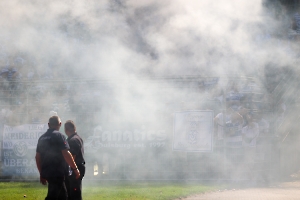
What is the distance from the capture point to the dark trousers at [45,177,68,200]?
7457 millimetres

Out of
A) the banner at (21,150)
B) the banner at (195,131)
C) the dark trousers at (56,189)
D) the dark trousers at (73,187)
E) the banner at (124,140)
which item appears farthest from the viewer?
the banner at (21,150)

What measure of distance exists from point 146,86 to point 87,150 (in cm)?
245

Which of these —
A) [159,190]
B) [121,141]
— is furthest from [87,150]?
[159,190]

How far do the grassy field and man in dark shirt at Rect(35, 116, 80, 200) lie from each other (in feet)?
9.24

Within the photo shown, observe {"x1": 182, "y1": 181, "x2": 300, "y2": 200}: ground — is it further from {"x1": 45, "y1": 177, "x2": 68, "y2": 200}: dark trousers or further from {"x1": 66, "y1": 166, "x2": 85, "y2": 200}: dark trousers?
{"x1": 45, "y1": 177, "x2": 68, "y2": 200}: dark trousers

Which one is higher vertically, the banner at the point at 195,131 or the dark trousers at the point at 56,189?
the banner at the point at 195,131

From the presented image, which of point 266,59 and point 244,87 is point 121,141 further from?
point 266,59

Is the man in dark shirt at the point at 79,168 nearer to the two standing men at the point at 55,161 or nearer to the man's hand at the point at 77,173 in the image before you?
the man's hand at the point at 77,173

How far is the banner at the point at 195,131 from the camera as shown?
14.0 meters

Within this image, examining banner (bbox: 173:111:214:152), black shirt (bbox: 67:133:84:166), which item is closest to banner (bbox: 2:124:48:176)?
banner (bbox: 173:111:214:152)

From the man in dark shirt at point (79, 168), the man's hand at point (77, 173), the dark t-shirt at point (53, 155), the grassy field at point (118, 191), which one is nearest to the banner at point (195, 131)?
the grassy field at point (118, 191)

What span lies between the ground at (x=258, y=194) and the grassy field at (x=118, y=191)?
418mm

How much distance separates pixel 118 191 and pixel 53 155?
422 centimetres

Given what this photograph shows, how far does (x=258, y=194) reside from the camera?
1140cm
